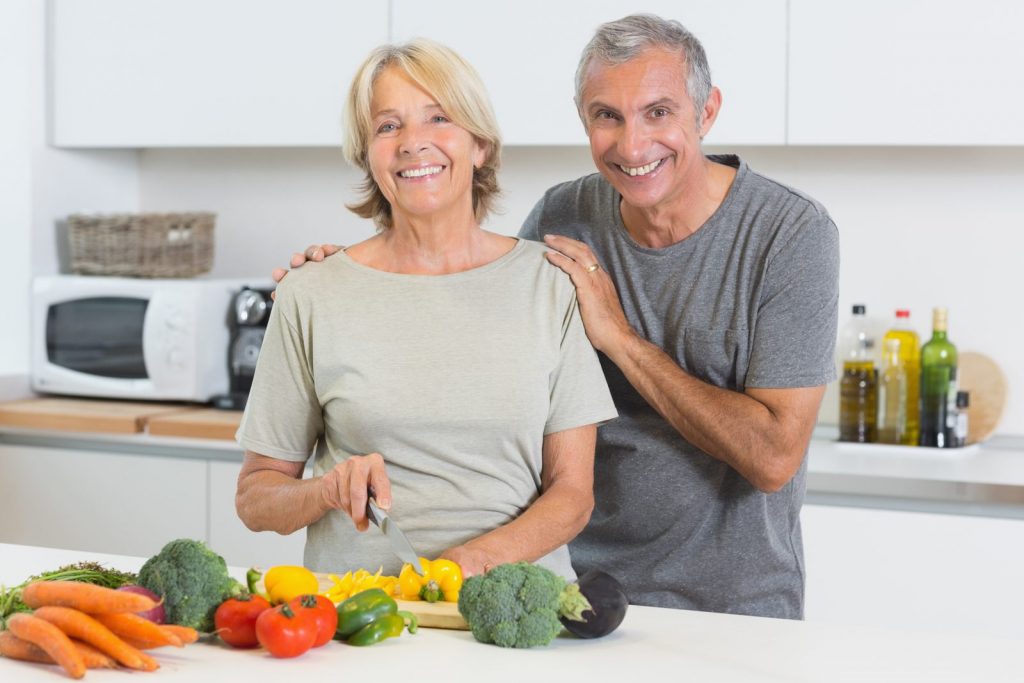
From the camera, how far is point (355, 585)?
1480mm

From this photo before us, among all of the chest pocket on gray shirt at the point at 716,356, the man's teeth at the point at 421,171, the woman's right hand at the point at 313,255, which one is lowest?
the chest pocket on gray shirt at the point at 716,356

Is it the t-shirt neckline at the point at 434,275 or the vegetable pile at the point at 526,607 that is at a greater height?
the t-shirt neckline at the point at 434,275

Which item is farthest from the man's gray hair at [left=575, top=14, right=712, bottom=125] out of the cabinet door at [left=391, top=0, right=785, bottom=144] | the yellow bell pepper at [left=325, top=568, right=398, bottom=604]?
the cabinet door at [left=391, top=0, right=785, bottom=144]

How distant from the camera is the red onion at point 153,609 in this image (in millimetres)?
1310

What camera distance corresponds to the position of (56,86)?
11.6ft

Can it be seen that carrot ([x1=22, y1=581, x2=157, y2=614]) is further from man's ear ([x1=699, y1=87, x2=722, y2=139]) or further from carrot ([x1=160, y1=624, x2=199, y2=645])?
man's ear ([x1=699, y1=87, x2=722, y2=139])

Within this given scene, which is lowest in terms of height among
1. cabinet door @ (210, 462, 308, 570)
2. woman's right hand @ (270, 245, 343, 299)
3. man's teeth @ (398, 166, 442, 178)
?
cabinet door @ (210, 462, 308, 570)

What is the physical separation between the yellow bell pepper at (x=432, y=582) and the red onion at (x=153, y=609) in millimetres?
293

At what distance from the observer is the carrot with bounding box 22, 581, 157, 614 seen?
4.12 ft

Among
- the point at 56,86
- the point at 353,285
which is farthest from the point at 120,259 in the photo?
the point at 353,285

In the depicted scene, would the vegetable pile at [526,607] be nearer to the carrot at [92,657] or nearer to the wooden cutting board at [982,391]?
the carrot at [92,657]

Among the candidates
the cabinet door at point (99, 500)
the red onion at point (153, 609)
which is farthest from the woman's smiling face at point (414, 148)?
the cabinet door at point (99, 500)

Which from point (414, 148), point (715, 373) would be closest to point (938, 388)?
point (715, 373)

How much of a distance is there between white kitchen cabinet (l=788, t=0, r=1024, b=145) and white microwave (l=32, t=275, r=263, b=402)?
5.05ft
